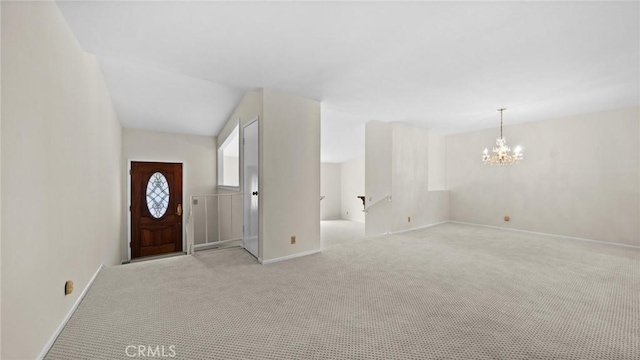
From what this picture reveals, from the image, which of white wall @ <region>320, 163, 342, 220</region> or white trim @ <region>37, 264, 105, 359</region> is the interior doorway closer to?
white trim @ <region>37, 264, 105, 359</region>

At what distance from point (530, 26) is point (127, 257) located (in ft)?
22.6

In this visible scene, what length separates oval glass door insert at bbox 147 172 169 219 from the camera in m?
5.21

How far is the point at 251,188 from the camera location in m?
3.79

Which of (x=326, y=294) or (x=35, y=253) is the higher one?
(x=35, y=253)

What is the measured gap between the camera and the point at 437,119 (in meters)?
5.13

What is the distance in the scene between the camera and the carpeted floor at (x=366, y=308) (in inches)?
65.6

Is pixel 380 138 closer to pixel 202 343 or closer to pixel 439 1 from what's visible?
pixel 439 1

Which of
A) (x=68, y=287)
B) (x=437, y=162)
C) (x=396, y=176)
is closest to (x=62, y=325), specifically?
(x=68, y=287)

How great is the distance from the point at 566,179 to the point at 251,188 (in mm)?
5964

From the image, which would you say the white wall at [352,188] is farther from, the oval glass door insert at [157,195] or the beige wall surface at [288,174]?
Answer: the oval glass door insert at [157,195]

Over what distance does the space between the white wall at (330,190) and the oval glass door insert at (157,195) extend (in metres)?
4.92

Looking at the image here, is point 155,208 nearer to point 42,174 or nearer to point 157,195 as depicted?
point 157,195

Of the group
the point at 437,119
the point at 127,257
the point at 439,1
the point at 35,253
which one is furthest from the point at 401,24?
the point at 127,257

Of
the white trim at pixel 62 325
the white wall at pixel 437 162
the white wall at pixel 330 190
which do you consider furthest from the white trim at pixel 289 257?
the white wall at pixel 330 190
